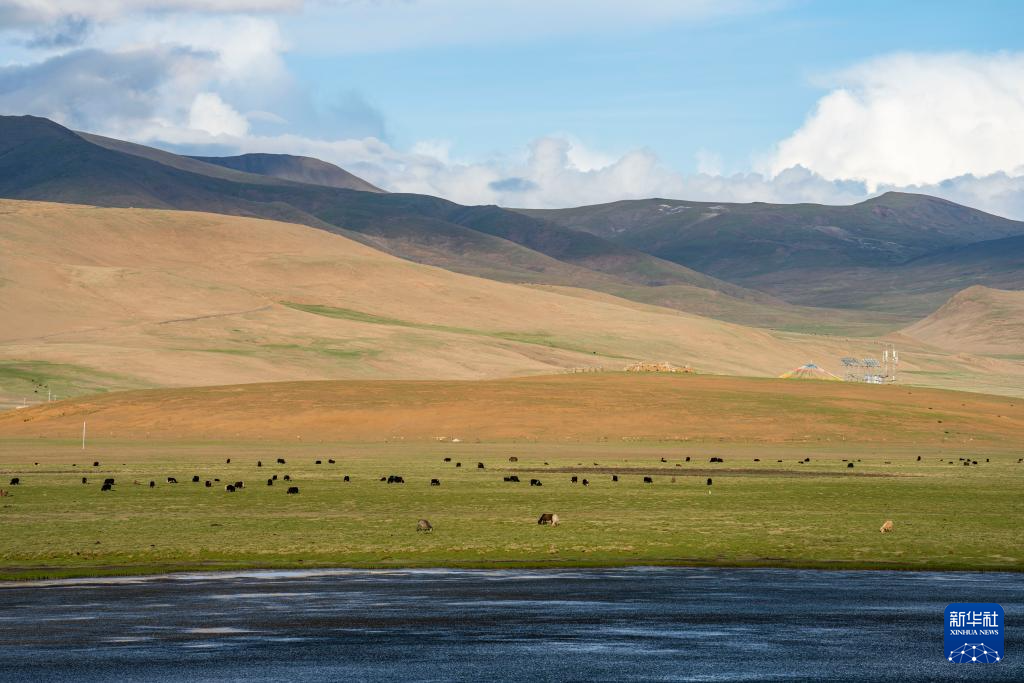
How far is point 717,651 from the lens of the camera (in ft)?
71.0

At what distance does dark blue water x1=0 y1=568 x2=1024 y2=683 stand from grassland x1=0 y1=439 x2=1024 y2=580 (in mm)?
2588

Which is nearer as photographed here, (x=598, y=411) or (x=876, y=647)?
(x=876, y=647)

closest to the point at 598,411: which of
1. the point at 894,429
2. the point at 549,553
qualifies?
the point at 894,429

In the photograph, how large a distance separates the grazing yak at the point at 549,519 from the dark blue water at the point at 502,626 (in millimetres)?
7936

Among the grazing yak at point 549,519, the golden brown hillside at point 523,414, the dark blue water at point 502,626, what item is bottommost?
the dark blue water at point 502,626

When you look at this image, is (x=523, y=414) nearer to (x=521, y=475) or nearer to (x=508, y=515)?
(x=521, y=475)

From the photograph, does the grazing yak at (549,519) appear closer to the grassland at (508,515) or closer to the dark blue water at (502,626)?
the grassland at (508,515)

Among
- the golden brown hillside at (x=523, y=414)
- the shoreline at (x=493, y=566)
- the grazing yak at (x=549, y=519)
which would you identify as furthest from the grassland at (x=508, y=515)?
the golden brown hillside at (x=523, y=414)

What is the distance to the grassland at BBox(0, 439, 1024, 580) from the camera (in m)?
33.2

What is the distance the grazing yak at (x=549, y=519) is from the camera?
39.0 meters

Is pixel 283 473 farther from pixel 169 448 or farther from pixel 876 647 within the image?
pixel 876 647

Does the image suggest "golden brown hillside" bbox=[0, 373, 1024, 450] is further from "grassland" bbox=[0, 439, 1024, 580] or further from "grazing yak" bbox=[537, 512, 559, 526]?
"grazing yak" bbox=[537, 512, 559, 526]

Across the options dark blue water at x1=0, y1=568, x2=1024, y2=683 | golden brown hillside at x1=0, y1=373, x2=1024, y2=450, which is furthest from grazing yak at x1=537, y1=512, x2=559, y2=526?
golden brown hillside at x1=0, y1=373, x2=1024, y2=450

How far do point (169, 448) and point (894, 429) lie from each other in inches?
1950
